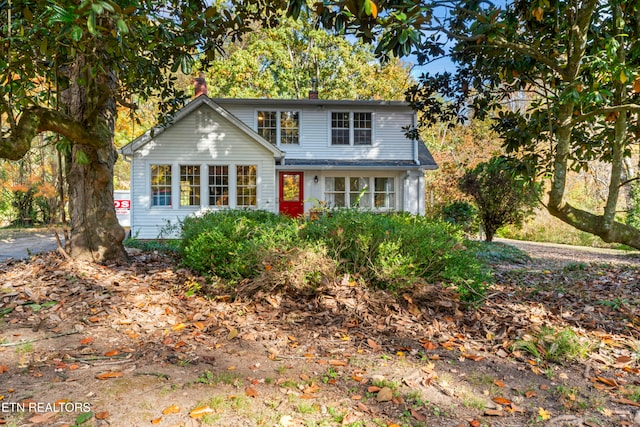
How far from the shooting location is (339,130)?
15500 mm

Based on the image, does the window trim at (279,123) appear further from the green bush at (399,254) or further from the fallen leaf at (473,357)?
the fallen leaf at (473,357)

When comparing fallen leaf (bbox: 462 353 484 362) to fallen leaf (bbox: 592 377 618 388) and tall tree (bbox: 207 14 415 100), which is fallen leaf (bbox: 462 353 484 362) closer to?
fallen leaf (bbox: 592 377 618 388)

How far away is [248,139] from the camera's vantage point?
528 inches

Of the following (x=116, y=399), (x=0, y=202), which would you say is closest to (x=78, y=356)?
(x=116, y=399)

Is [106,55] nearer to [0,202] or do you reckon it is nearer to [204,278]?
[204,278]

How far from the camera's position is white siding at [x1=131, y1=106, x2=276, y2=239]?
42.6 feet

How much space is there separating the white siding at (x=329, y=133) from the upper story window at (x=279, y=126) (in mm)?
182

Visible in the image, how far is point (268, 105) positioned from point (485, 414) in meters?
14.2

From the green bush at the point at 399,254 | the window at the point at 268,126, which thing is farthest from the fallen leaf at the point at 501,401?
the window at the point at 268,126

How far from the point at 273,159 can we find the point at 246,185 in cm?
131

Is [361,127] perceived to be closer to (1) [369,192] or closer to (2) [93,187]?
(1) [369,192]

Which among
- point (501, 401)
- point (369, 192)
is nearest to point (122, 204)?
point (369, 192)

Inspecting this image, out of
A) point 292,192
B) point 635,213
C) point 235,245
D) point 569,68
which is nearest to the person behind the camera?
point 569,68

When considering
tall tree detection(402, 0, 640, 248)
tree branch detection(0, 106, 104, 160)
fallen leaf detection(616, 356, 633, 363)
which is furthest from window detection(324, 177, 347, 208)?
fallen leaf detection(616, 356, 633, 363)
